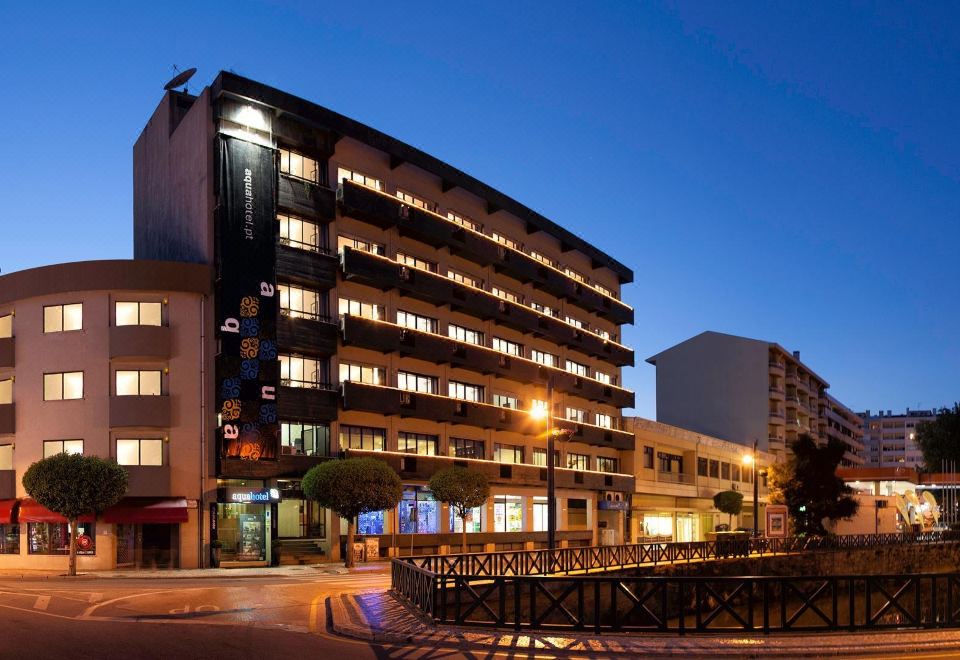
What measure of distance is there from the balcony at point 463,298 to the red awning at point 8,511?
1937cm

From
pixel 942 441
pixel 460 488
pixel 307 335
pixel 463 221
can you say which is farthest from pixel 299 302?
pixel 942 441

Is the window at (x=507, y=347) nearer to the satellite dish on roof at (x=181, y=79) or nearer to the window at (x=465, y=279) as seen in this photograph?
the window at (x=465, y=279)

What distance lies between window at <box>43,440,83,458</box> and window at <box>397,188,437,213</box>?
2263 cm

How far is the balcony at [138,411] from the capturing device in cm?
4744

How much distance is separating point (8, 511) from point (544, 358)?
3907 cm

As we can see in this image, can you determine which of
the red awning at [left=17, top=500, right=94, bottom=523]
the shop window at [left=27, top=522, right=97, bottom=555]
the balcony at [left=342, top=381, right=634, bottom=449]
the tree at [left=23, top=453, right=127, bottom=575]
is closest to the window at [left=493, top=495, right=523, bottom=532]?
the balcony at [left=342, top=381, right=634, bottom=449]

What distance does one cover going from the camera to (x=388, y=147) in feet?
197

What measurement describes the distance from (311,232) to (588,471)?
30802 millimetres

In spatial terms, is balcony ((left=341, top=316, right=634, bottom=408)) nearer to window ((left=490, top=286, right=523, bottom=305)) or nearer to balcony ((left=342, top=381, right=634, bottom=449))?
balcony ((left=342, top=381, right=634, bottom=449))

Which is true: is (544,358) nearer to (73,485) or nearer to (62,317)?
(62,317)

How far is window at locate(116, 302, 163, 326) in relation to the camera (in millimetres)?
48438

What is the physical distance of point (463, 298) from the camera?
2549 inches

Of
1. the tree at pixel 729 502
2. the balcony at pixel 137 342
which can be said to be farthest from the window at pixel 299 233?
the tree at pixel 729 502

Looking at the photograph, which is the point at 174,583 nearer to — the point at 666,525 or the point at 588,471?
the point at 588,471
